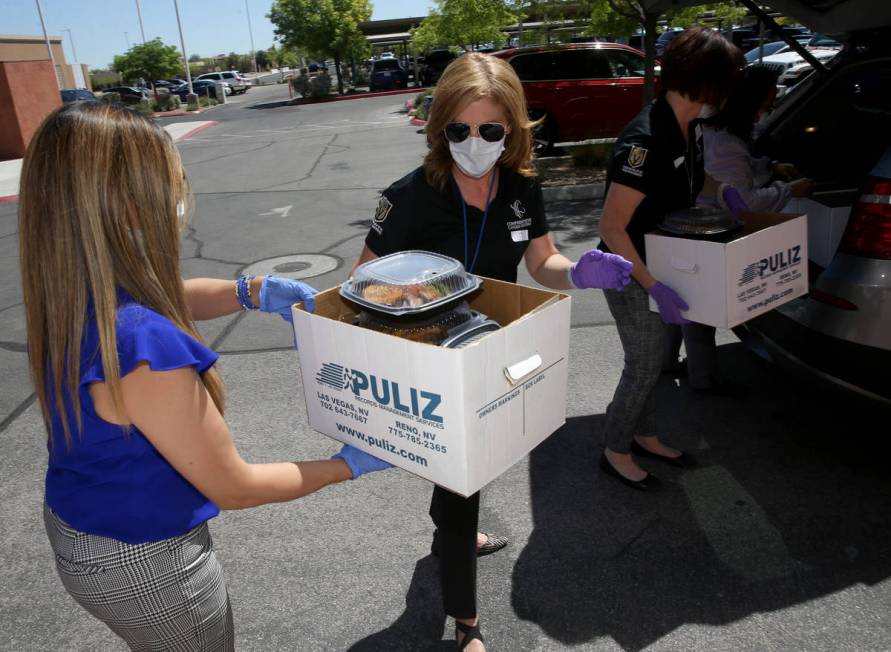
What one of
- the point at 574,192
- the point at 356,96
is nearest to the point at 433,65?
the point at 356,96

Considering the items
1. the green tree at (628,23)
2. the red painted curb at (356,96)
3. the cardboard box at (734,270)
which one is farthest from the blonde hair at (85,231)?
the red painted curb at (356,96)

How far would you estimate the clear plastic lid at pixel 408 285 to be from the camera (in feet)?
5.68

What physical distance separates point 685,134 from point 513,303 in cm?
141

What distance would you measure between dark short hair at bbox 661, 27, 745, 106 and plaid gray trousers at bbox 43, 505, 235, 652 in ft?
7.84

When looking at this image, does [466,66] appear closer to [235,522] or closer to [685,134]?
[685,134]

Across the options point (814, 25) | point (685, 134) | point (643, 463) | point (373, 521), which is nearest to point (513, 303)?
point (685, 134)

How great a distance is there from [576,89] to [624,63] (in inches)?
55.1

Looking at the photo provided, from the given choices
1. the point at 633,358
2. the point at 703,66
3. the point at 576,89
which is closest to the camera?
the point at 703,66

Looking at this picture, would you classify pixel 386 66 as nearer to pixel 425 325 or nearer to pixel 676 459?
pixel 676 459

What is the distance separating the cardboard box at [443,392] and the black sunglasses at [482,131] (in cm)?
69

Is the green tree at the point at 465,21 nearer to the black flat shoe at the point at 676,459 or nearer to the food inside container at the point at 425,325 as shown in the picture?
the black flat shoe at the point at 676,459

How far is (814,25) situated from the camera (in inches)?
156

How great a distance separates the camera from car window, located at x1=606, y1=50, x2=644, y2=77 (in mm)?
13445

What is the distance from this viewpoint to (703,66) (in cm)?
271
